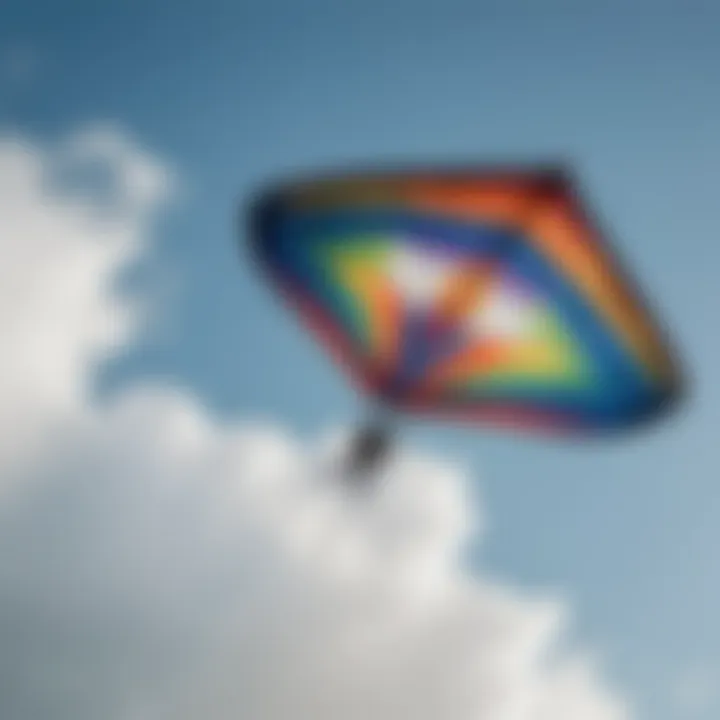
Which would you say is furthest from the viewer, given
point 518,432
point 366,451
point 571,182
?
point 571,182

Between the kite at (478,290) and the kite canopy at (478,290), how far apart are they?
0.02 metres

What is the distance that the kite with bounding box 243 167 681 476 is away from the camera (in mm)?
13016

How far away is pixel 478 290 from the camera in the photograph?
1398 cm

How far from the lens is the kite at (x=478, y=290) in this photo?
1302cm

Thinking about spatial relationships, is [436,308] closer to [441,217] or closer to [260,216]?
[441,217]

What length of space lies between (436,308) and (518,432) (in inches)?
90.4

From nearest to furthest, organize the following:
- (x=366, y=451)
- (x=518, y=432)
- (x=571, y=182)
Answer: (x=366, y=451) < (x=518, y=432) < (x=571, y=182)

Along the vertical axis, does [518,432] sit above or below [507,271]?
below

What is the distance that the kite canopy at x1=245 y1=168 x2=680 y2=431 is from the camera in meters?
13.0

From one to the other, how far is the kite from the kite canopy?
2 cm

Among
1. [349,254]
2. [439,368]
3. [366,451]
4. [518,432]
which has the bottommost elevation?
[366,451]

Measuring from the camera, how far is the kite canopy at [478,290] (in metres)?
13.0

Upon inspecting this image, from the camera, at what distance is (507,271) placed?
14172 millimetres

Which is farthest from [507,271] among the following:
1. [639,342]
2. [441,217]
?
[639,342]
